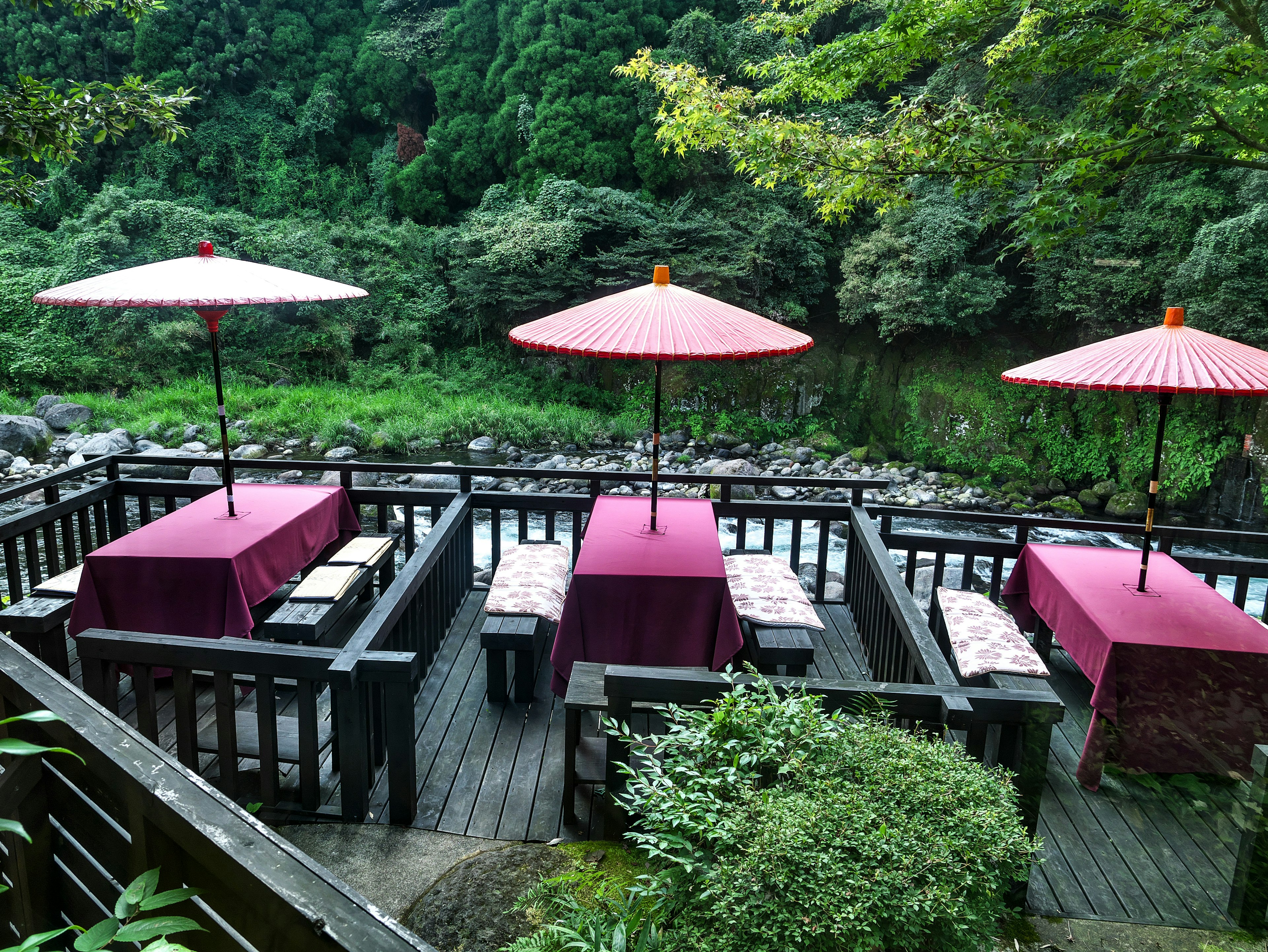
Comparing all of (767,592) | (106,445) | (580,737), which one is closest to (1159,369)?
(767,592)

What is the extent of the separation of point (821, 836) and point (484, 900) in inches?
47.1

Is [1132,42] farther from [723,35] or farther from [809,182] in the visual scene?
[723,35]

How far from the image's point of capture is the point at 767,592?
3.75 meters

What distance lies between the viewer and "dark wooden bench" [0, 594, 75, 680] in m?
3.01

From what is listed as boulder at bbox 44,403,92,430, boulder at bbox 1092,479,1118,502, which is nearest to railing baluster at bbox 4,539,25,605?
boulder at bbox 44,403,92,430

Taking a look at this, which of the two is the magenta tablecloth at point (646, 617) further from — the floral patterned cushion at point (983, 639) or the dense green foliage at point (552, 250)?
the dense green foliage at point (552, 250)

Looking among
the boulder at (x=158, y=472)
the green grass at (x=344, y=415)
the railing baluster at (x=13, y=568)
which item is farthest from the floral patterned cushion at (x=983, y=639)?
the boulder at (x=158, y=472)

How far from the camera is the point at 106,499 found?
470 cm

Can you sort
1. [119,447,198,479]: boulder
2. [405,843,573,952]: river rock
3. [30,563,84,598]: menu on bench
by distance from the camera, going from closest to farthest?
[405,843,573,952]: river rock
[30,563,84,598]: menu on bench
[119,447,198,479]: boulder

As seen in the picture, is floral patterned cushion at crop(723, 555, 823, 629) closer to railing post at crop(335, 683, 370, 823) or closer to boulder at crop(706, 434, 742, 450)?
railing post at crop(335, 683, 370, 823)

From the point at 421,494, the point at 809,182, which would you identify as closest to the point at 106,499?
the point at 421,494

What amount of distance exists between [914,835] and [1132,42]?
211 inches

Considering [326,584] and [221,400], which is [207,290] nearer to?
[221,400]

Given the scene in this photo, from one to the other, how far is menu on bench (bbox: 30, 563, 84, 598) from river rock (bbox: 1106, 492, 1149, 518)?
38.9 ft
